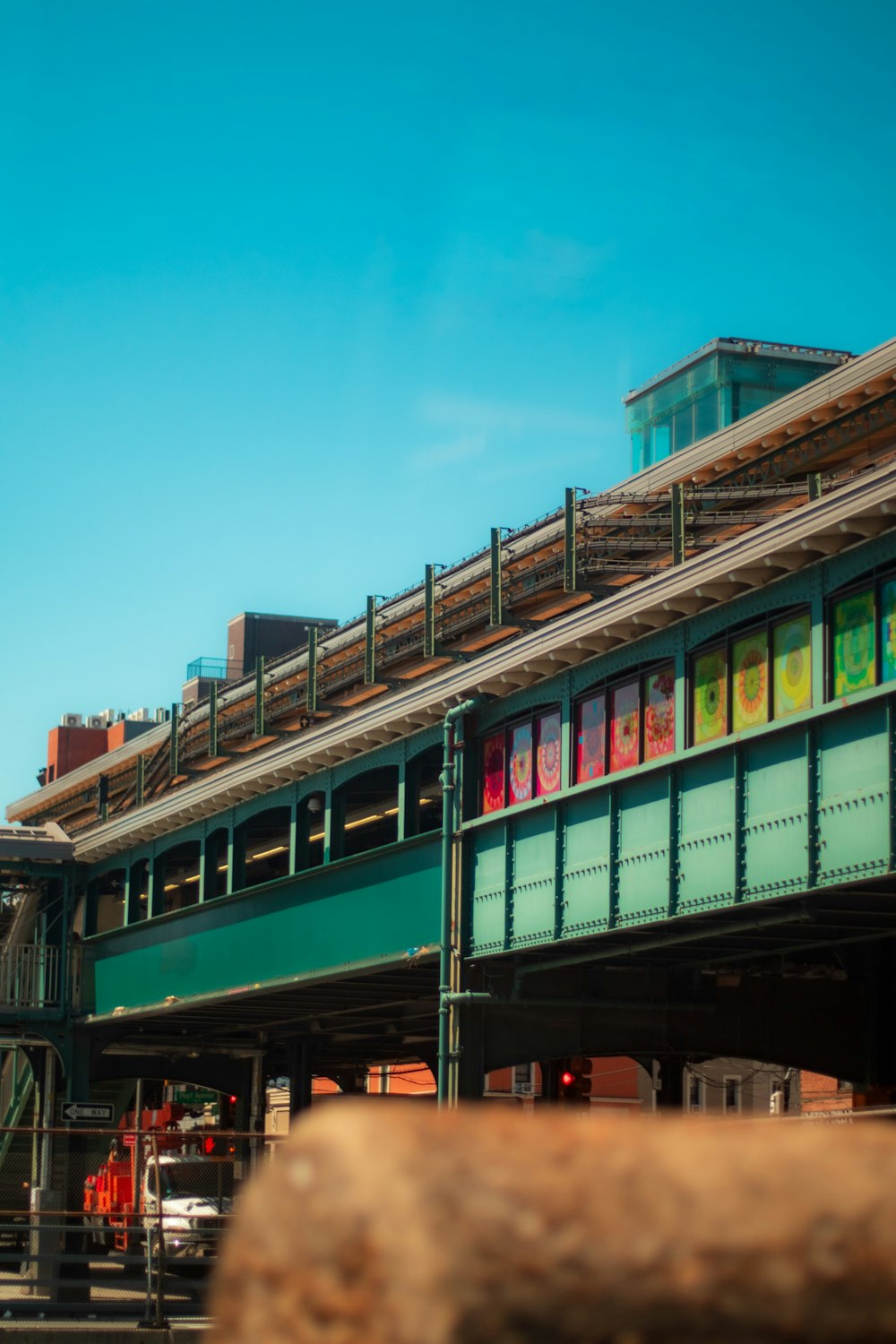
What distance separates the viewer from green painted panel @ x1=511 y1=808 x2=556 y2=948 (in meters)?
25.0

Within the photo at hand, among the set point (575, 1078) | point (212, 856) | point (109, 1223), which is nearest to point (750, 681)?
point (575, 1078)

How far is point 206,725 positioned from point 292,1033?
7926 mm

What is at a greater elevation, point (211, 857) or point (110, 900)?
point (211, 857)

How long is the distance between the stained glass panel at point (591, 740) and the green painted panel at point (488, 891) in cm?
178

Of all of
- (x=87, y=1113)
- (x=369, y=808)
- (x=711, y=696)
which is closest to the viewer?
(x=711, y=696)

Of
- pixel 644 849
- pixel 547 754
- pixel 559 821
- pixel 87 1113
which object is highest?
pixel 547 754

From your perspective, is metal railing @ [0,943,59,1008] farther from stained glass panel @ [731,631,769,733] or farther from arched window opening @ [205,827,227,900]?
stained glass panel @ [731,631,769,733]

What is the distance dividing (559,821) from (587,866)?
88 cm

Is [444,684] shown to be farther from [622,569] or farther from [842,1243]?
[842,1243]

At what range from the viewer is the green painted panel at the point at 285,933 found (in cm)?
2820

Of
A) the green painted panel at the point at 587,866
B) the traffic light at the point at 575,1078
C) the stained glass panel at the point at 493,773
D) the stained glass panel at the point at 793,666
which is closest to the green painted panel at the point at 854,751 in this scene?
the stained glass panel at the point at 793,666

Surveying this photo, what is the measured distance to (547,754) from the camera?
25.9m

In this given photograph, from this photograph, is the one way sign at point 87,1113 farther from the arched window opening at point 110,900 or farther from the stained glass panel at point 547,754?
the stained glass panel at point 547,754

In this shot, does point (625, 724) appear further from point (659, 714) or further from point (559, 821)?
point (559, 821)
